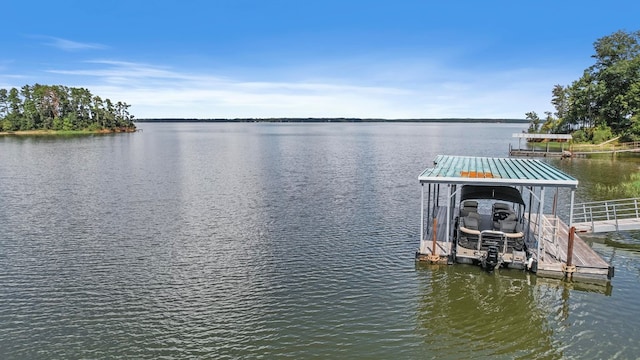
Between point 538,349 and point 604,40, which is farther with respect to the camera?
point 604,40

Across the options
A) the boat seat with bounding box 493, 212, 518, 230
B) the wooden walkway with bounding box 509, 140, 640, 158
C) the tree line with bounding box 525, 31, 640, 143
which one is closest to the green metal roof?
the boat seat with bounding box 493, 212, 518, 230

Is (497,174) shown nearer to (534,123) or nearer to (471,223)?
(471,223)

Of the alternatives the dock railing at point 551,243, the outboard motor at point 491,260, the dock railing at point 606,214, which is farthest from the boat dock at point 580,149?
the outboard motor at point 491,260

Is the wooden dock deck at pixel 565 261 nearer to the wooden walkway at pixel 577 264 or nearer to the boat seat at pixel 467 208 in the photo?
the wooden walkway at pixel 577 264

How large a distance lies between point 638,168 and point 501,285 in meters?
43.9

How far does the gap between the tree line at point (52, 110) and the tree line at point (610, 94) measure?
13643 centimetres

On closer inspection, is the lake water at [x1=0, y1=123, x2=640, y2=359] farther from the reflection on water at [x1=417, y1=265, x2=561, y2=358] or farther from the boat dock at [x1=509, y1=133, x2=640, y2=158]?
the boat dock at [x1=509, y1=133, x2=640, y2=158]

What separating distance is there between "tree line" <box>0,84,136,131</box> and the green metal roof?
14438cm

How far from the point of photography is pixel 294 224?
83.9 feet

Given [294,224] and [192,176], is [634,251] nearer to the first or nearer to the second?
[294,224]

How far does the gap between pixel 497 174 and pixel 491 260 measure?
3507 mm

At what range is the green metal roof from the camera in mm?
16812

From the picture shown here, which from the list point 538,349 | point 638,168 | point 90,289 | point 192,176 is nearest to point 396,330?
point 538,349

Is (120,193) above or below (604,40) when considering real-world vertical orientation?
below
